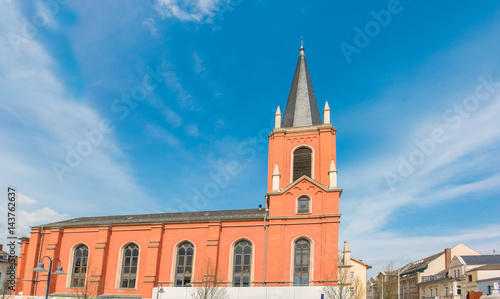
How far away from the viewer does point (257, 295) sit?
29766mm

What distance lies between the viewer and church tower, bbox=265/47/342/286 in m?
31.5

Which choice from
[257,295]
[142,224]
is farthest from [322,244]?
[142,224]

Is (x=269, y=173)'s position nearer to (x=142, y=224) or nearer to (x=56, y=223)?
(x=142, y=224)

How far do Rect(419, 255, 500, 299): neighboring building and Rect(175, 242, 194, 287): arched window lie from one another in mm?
39604

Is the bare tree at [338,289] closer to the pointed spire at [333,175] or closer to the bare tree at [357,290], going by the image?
the pointed spire at [333,175]

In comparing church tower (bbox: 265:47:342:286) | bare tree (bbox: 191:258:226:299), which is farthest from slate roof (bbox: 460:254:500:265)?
bare tree (bbox: 191:258:226:299)

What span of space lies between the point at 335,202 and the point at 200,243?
12981 millimetres

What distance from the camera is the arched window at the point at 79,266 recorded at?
3706cm

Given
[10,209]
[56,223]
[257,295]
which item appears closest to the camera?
[10,209]

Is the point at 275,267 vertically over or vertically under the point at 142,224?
under

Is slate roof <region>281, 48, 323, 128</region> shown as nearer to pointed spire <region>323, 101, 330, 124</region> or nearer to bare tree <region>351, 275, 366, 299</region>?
pointed spire <region>323, 101, 330, 124</region>

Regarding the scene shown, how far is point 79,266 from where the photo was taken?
37.9 m

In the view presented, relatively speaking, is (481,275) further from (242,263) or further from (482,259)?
(242,263)

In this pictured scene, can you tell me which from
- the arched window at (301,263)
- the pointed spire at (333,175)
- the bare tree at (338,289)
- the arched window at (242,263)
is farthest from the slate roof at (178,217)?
the bare tree at (338,289)
